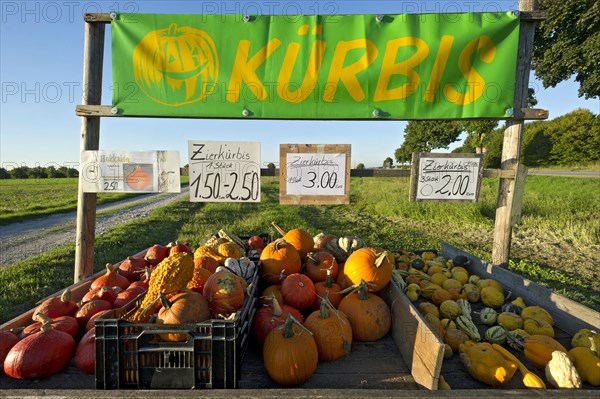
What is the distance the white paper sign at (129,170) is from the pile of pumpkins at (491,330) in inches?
101

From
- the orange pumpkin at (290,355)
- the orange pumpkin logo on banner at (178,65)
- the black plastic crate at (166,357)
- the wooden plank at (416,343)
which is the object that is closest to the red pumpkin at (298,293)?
the orange pumpkin at (290,355)

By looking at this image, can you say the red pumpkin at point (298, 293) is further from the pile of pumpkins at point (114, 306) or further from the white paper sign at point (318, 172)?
the white paper sign at point (318, 172)

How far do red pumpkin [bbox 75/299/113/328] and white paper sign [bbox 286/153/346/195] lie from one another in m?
1.86

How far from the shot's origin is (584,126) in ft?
163

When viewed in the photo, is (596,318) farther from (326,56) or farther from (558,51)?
(558,51)

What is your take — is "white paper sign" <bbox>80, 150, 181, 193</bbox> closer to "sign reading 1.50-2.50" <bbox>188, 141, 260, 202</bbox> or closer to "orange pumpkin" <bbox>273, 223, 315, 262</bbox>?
"sign reading 1.50-2.50" <bbox>188, 141, 260, 202</bbox>

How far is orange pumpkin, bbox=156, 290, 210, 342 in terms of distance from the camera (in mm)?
1797

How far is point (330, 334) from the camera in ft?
6.75

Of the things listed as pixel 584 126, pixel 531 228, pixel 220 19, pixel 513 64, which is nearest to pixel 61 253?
pixel 220 19

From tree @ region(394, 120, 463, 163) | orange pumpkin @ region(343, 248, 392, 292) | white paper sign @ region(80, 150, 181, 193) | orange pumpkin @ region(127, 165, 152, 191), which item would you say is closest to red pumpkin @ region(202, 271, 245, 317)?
orange pumpkin @ region(343, 248, 392, 292)

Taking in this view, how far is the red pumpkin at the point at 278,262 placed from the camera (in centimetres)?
275

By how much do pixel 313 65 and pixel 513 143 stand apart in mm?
2289

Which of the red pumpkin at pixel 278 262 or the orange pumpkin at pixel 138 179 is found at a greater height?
the orange pumpkin at pixel 138 179

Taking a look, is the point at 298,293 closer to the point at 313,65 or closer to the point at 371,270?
the point at 371,270
